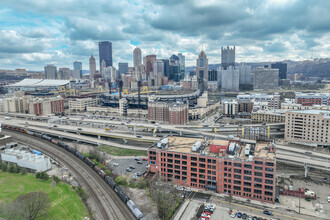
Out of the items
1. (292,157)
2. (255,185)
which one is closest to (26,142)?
(255,185)

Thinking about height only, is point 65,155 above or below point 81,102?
below

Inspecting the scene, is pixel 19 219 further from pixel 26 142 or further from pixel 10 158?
pixel 26 142

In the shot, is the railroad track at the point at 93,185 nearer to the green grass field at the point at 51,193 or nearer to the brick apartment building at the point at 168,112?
the green grass field at the point at 51,193

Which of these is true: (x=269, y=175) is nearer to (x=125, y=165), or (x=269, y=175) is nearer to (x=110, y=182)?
(x=110, y=182)

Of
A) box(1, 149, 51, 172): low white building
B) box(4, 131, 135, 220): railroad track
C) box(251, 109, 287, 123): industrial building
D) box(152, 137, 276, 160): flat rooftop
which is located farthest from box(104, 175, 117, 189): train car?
box(251, 109, 287, 123): industrial building

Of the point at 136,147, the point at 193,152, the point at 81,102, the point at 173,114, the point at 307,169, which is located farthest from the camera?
the point at 81,102

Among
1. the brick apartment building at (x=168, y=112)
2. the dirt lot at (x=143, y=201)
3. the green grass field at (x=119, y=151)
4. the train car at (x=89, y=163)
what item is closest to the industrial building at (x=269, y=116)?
the brick apartment building at (x=168, y=112)
